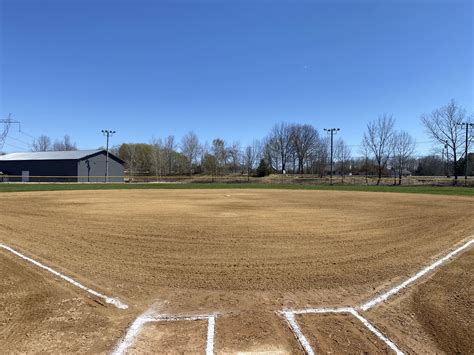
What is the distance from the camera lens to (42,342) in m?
3.92

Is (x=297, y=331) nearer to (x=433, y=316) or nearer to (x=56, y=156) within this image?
(x=433, y=316)

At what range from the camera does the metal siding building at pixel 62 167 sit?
60.1m

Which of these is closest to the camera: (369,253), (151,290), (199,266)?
(151,290)

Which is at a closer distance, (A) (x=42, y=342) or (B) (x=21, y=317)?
(A) (x=42, y=342)

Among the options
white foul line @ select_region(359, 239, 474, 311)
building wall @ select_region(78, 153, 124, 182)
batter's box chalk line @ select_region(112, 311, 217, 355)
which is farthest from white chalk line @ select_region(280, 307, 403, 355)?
building wall @ select_region(78, 153, 124, 182)

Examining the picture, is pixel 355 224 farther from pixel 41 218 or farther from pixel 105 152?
pixel 105 152

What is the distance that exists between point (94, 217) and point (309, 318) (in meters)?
11.2

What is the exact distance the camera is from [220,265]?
711 cm

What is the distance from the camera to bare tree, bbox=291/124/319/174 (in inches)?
3952

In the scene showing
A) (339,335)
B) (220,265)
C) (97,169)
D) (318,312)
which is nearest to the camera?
(339,335)

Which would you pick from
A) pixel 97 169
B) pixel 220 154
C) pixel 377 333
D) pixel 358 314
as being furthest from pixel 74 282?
pixel 220 154

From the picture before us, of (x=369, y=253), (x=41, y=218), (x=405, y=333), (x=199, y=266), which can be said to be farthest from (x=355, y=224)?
(x=41, y=218)

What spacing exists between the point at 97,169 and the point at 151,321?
64.8m

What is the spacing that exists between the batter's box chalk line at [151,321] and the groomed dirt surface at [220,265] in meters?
0.10
